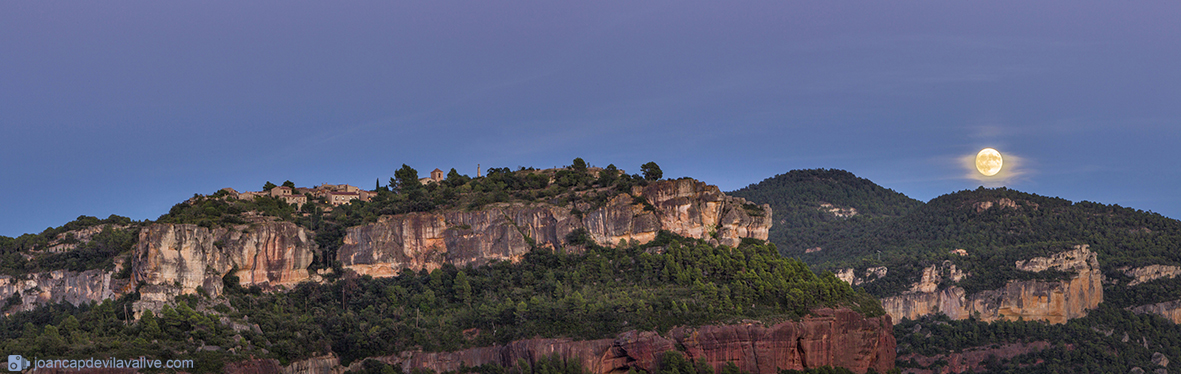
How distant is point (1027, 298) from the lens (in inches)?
5915

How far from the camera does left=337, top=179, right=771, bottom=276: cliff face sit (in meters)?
116

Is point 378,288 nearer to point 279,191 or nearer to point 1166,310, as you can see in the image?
point 279,191

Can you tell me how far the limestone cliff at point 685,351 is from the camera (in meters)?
95.6

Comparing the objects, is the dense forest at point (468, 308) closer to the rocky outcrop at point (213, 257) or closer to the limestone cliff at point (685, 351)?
the limestone cliff at point (685, 351)

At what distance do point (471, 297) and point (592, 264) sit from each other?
1222 centimetres

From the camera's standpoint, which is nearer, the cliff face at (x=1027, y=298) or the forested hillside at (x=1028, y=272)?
the forested hillside at (x=1028, y=272)

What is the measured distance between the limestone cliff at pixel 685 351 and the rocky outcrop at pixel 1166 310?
64.4 m

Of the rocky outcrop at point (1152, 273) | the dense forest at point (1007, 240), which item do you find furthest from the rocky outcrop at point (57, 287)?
the rocky outcrop at point (1152, 273)

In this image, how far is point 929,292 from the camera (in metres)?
159

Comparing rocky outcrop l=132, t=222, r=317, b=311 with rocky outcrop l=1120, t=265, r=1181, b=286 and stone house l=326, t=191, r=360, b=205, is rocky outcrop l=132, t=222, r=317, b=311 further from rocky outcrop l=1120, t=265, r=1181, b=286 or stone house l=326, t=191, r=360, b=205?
rocky outcrop l=1120, t=265, r=1181, b=286

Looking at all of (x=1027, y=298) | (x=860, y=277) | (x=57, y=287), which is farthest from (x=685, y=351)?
(x=860, y=277)

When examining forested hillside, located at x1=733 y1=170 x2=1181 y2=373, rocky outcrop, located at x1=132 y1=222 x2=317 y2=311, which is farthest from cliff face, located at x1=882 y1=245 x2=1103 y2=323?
rocky outcrop, located at x1=132 y1=222 x2=317 y2=311

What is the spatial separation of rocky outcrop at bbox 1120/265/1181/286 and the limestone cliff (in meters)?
69.6

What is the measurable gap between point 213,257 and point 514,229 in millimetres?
29371
